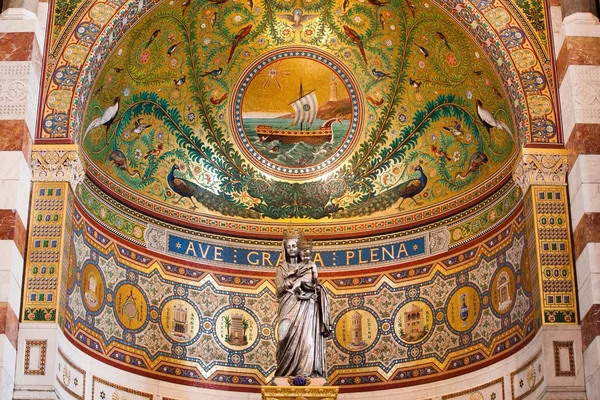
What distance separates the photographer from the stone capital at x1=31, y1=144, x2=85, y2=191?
1454 centimetres

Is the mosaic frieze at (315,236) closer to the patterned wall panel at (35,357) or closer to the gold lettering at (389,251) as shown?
the gold lettering at (389,251)

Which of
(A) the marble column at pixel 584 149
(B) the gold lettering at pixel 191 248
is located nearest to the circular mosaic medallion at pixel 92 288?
(B) the gold lettering at pixel 191 248

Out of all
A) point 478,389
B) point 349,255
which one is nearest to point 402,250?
point 349,255

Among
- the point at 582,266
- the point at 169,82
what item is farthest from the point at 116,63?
the point at 582,266

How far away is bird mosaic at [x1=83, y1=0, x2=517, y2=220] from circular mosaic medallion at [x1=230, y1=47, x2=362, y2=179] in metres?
0.02

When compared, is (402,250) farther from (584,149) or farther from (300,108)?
(584,149)

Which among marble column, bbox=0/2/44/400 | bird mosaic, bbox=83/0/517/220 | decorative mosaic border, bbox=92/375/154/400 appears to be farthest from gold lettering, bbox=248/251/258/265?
marble column, bbox=0/2/44/400

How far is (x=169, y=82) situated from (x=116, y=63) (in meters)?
1.12

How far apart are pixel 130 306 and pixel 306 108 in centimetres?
357

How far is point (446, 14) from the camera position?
1587 centimetres

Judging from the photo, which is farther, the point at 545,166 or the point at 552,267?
the point at 545,166

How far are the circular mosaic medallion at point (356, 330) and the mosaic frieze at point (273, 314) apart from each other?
1 centimetres

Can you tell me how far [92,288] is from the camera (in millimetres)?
15484

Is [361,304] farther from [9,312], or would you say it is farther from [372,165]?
[9,312]
